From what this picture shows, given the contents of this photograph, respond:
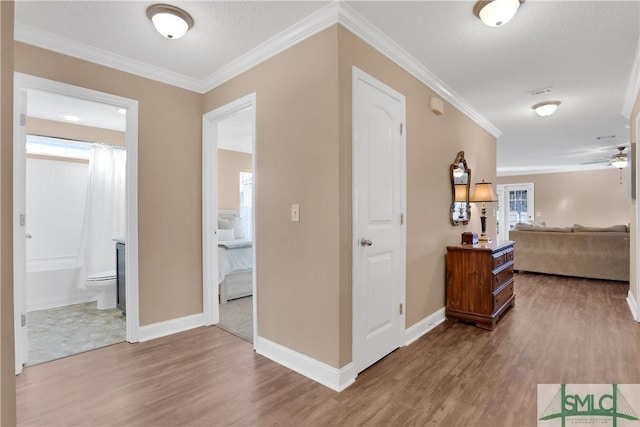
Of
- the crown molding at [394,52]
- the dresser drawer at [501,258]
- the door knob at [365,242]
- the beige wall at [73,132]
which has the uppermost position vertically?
the crown molding at [394,52]

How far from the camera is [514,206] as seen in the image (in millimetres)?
10703

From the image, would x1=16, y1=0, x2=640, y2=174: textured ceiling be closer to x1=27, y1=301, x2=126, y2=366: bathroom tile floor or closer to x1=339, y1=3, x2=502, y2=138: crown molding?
x1=339, y1=3, x2=502, y2=138: crown molding

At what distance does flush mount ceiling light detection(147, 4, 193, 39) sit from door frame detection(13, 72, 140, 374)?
966 millimetres

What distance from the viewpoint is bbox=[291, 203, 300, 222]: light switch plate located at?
2369 mm

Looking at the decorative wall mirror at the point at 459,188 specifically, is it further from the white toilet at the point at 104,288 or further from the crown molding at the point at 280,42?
the white toilet at the point at 104,288

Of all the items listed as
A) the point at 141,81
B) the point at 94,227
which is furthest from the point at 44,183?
the point at 141,81

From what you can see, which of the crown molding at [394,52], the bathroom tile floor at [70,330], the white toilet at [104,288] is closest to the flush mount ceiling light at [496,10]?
the crown molding at [394,52]

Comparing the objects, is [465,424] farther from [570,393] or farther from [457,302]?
[457,302]

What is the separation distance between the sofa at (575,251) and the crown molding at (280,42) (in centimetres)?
574

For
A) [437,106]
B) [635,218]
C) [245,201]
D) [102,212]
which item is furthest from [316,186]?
[245,201]

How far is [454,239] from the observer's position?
3.80 metres

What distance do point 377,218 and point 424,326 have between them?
136cm

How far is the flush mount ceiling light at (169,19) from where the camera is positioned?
6.73 feet


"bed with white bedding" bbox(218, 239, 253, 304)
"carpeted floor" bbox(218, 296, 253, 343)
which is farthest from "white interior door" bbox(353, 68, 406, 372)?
"bed with white bedding" bbox(218, 239, 253, 304)
